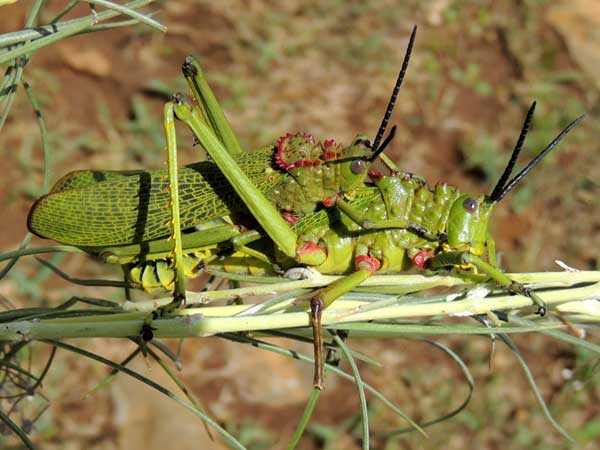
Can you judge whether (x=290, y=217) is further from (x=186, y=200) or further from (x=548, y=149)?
(x=548, y=149)

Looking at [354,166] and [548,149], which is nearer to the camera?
[548,149]

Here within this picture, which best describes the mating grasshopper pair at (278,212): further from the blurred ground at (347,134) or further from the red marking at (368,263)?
the blurred ground at (347,134)

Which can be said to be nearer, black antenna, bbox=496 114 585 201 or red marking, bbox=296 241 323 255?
black antenna, bbox=496 114 585 201

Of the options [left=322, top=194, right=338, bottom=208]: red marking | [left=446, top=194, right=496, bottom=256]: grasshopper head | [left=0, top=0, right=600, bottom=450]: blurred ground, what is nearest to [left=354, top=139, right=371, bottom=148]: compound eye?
[left=322, top=194, right=338, bottom=208]: red marking

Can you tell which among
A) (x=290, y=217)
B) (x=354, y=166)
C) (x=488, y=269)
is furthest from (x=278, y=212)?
(x=488, y=269)

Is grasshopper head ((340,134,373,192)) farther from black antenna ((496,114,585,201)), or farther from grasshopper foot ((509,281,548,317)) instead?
grasshopper foot ((509,281,548,317))

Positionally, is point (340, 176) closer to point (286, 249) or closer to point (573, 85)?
point (286, 249)
